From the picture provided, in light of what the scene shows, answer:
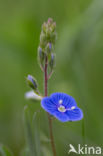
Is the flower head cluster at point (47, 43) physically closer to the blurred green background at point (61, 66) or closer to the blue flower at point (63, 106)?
the blue flower at point (63, 106)

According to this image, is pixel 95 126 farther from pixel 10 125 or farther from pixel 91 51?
pixel 91 51

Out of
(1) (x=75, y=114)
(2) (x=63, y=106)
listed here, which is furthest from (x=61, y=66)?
(1) (x=75, y=114)

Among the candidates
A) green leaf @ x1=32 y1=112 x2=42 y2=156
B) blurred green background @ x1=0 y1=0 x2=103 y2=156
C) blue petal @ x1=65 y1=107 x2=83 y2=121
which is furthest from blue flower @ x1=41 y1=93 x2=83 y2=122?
blurred green background @ x1=0 y1=0 x2=103 y2=156

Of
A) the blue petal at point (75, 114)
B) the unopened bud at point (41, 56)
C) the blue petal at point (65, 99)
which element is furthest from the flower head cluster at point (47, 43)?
the blue petal at point (75, 114)

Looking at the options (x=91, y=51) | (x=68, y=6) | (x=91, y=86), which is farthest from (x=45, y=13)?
(x=91, y=86)

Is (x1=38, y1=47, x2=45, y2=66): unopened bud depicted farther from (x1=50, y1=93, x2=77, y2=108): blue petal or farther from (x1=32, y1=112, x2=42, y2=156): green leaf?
(x1=32, y1=112, x2=42, y2=156): green leaf

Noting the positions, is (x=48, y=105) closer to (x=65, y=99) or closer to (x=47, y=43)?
(x=65, y=99)

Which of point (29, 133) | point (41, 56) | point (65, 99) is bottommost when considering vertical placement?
point (29, 133)
